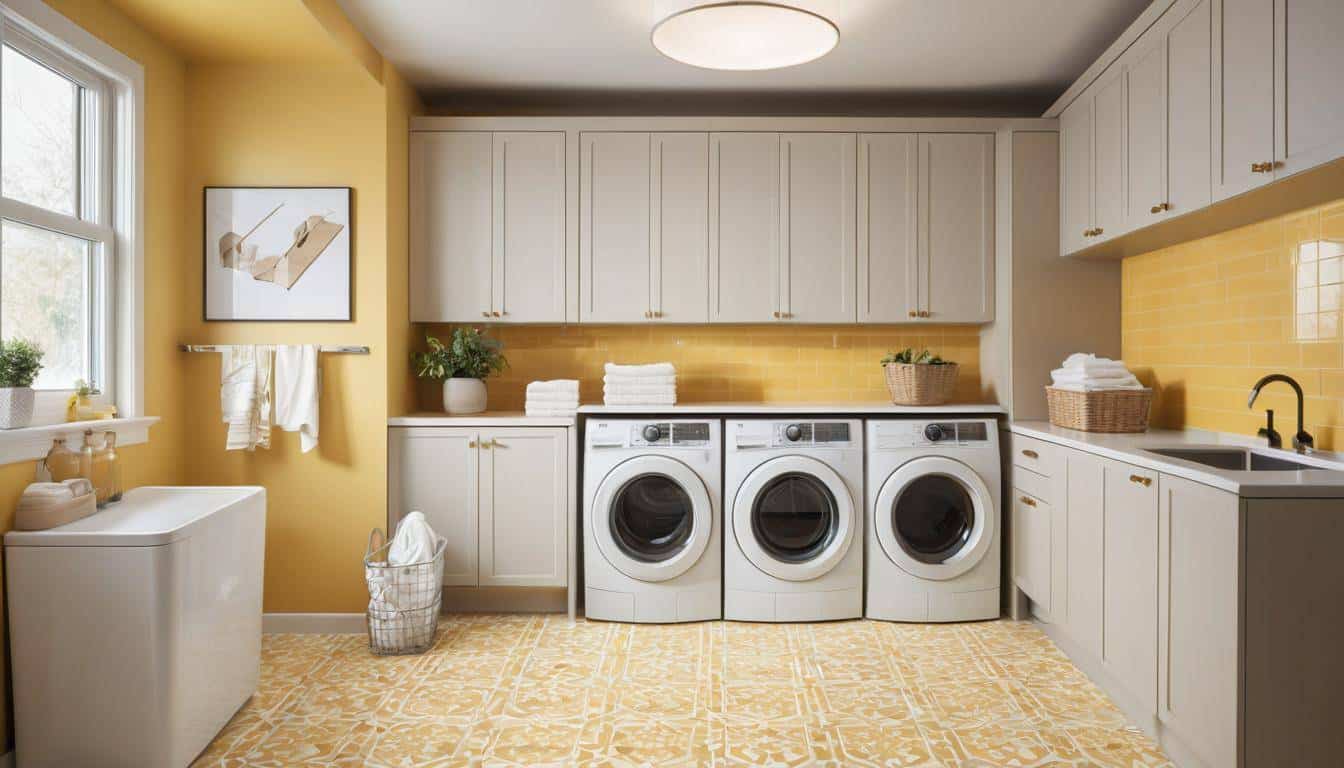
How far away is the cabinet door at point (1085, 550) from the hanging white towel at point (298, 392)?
2.96 meters

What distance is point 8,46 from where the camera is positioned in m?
2.27

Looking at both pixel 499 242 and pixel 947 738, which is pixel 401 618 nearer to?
pixel 499 242

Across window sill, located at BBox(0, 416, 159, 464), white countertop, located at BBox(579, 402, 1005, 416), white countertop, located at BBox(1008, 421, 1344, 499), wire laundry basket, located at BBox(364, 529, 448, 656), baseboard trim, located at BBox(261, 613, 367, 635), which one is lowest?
baseboard trim, located at BBox(261, 613, 367, 635)

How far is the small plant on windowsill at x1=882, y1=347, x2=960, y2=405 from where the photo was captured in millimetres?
3562

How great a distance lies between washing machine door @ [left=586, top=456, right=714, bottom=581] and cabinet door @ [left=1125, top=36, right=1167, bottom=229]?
1978 millimetres

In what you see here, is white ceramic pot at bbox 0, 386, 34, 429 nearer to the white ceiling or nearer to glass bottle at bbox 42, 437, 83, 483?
glass bottle at bbox 42, 437, 83, 483

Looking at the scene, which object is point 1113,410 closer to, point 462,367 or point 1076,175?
point 1076,175

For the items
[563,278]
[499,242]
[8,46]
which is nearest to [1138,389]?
[563,278]

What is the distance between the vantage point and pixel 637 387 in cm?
357

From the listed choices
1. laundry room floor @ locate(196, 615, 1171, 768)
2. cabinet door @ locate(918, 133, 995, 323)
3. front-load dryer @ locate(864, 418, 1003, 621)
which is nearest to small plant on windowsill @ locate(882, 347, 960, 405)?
front-load dryer @ locate(864, 418, 1003, 621)

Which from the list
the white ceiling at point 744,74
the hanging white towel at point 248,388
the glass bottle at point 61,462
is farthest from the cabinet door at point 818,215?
the glass bottle at point 61,462

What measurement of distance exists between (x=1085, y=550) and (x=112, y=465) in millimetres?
3267

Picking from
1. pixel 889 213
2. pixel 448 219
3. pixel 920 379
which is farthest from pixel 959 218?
pixel 448 219

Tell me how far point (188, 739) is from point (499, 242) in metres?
2.31
